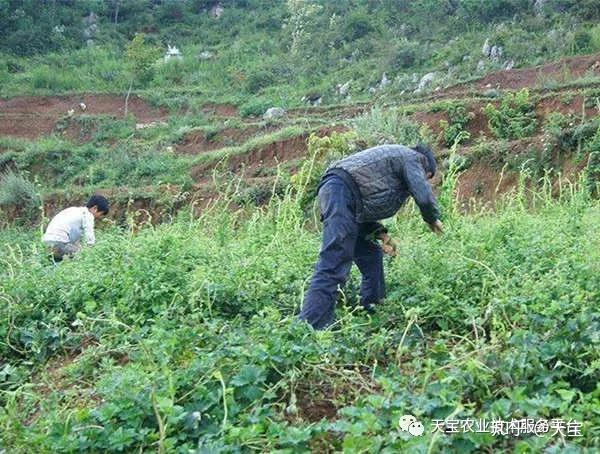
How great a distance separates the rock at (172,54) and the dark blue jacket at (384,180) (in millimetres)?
30397

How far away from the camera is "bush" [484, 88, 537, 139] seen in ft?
50.2

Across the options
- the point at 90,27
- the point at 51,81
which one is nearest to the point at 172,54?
the point at 90,27

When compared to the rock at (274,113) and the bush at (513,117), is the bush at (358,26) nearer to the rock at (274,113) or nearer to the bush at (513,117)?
the rock at (274,113)

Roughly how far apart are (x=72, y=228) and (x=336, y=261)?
4078 millimetres

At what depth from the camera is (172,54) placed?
35.3 metres

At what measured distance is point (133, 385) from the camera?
3.82m

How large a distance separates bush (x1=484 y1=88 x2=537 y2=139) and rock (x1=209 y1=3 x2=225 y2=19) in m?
25.2

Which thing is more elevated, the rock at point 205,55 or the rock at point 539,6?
the rock at point 539,6

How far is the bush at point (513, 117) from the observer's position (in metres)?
Result: 15.3

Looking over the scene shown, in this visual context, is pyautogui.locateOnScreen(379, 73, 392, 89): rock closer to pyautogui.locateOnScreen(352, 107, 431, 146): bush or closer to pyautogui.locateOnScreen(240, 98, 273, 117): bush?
pyautogui.locateOnScreen(240, 98, 273, 117): bush

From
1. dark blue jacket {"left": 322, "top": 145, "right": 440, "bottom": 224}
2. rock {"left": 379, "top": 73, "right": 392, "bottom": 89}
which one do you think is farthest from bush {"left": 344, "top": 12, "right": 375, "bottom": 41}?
dark blue jacket {"left": 322, "top": 145, "right": 440, "bottom": 224}

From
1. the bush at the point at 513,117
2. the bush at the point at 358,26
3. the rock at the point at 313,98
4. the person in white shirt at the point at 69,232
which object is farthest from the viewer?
the bush at the point at 358,26

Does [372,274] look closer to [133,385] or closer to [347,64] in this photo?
[133,385]

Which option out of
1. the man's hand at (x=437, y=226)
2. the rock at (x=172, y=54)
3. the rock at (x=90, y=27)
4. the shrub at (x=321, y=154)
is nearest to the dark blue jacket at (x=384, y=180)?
the man's hand at (x=437, y=226)
